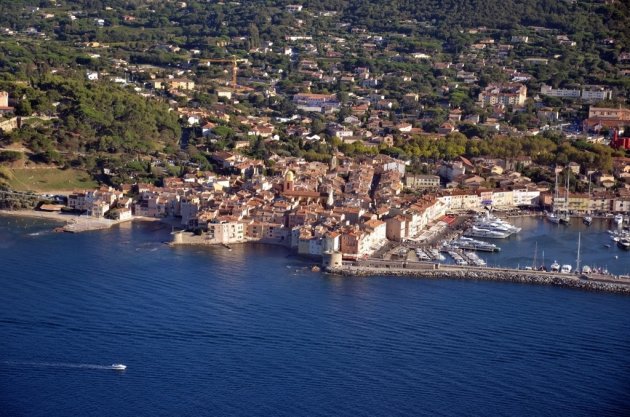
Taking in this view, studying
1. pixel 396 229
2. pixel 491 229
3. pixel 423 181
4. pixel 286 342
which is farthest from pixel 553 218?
pixel 286 342

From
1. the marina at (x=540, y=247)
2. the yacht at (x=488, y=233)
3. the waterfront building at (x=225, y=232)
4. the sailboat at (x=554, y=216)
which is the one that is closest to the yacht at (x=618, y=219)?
the marina at (x=540, y=247)

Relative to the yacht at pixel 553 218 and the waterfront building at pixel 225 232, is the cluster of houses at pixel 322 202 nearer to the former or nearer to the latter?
the waterfront building at pixel 225 232

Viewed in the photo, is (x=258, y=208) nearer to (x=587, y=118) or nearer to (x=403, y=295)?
(x=403, y=295)

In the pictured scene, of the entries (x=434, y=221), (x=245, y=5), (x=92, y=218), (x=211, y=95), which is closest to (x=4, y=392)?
(x=92, y=218)

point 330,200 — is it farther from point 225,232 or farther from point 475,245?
point 475,245

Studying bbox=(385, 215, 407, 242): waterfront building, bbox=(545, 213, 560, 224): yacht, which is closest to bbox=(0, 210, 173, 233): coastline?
bbox=(385, 215, 407, 242): waterfront building

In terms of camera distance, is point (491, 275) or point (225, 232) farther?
point (225, 232)
